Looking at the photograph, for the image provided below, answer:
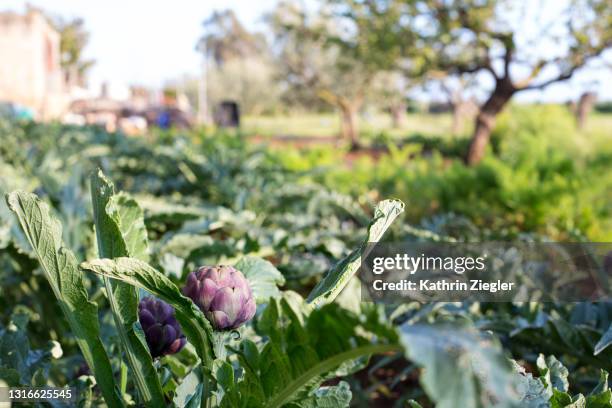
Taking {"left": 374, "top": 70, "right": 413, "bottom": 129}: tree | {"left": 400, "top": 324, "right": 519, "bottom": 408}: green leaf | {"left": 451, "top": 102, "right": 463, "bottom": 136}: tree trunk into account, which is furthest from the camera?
{"left": 451, "top": 102, "right": 463, "bottom": 136}: tree trunk

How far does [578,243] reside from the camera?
1850mm

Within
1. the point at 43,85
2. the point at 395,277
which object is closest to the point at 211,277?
the point at 395,277

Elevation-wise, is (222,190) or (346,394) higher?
(346,394)

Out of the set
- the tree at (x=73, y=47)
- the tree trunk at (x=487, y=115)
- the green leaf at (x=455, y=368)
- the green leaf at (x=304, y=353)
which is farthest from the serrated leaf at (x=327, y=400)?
the tree at (x=73, y=47)

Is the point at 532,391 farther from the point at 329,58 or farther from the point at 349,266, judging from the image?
the point at 329,58

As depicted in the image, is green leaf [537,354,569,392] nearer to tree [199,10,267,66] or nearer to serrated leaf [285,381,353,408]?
serrated leaf [285,381,353,408]

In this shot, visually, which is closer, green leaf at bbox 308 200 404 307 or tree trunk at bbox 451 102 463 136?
green leaf at bbox 308 200 404 307

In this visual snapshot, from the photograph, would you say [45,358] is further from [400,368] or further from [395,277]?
[400,368]

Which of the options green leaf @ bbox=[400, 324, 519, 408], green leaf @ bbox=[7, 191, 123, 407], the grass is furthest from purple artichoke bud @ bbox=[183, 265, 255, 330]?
the grass

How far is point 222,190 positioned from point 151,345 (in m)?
2.06

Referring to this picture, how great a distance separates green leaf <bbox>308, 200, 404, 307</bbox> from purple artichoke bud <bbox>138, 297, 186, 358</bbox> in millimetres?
142

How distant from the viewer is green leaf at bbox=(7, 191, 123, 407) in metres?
0.65

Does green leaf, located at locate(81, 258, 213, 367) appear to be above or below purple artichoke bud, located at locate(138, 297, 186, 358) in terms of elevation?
above

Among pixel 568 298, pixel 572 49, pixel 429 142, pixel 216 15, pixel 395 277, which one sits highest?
pixel 216 15
